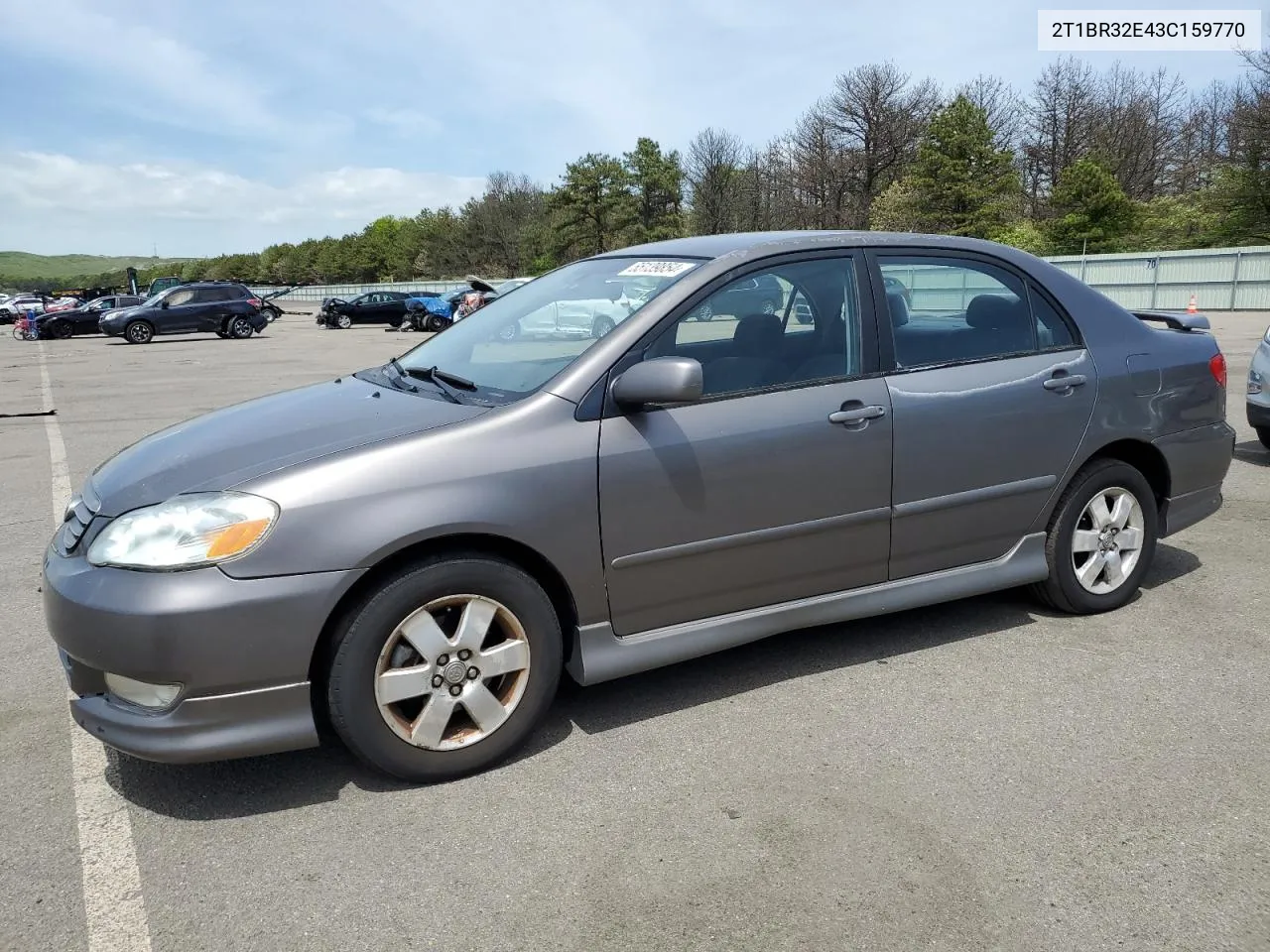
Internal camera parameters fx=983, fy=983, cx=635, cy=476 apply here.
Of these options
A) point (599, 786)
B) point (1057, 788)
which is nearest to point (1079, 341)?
point (1057, 788)

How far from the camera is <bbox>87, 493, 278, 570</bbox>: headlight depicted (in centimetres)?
270

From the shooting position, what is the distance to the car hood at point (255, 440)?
2.91 meters

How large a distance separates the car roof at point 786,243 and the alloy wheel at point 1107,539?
3.88 feet

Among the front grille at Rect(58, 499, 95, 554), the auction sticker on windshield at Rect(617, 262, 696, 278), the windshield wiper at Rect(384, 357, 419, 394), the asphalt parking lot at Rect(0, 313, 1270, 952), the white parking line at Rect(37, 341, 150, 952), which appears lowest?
the asphalt parking lot at Rect(0, 313, 1270, 952)

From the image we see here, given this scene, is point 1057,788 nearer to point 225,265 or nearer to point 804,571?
point 804,571

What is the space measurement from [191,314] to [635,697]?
3064cm

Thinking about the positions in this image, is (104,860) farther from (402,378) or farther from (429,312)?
(429,312)

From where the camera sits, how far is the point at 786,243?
370 centimetres

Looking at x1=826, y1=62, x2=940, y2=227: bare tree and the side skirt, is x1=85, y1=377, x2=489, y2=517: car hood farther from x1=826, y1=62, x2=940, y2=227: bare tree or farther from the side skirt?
x1=826, y1=62, x2=940, y2=227: bare tree

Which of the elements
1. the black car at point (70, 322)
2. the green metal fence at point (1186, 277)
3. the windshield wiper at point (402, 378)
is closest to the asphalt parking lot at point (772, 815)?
the windshield wiper at point (402, 378)

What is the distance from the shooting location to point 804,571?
3.54 m

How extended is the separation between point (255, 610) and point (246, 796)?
664 millimetres

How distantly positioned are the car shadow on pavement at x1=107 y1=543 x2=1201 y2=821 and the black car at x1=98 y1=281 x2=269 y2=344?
30081 mm

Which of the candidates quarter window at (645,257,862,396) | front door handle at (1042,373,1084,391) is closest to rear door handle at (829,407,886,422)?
quarter window at (645,257,862,396)
